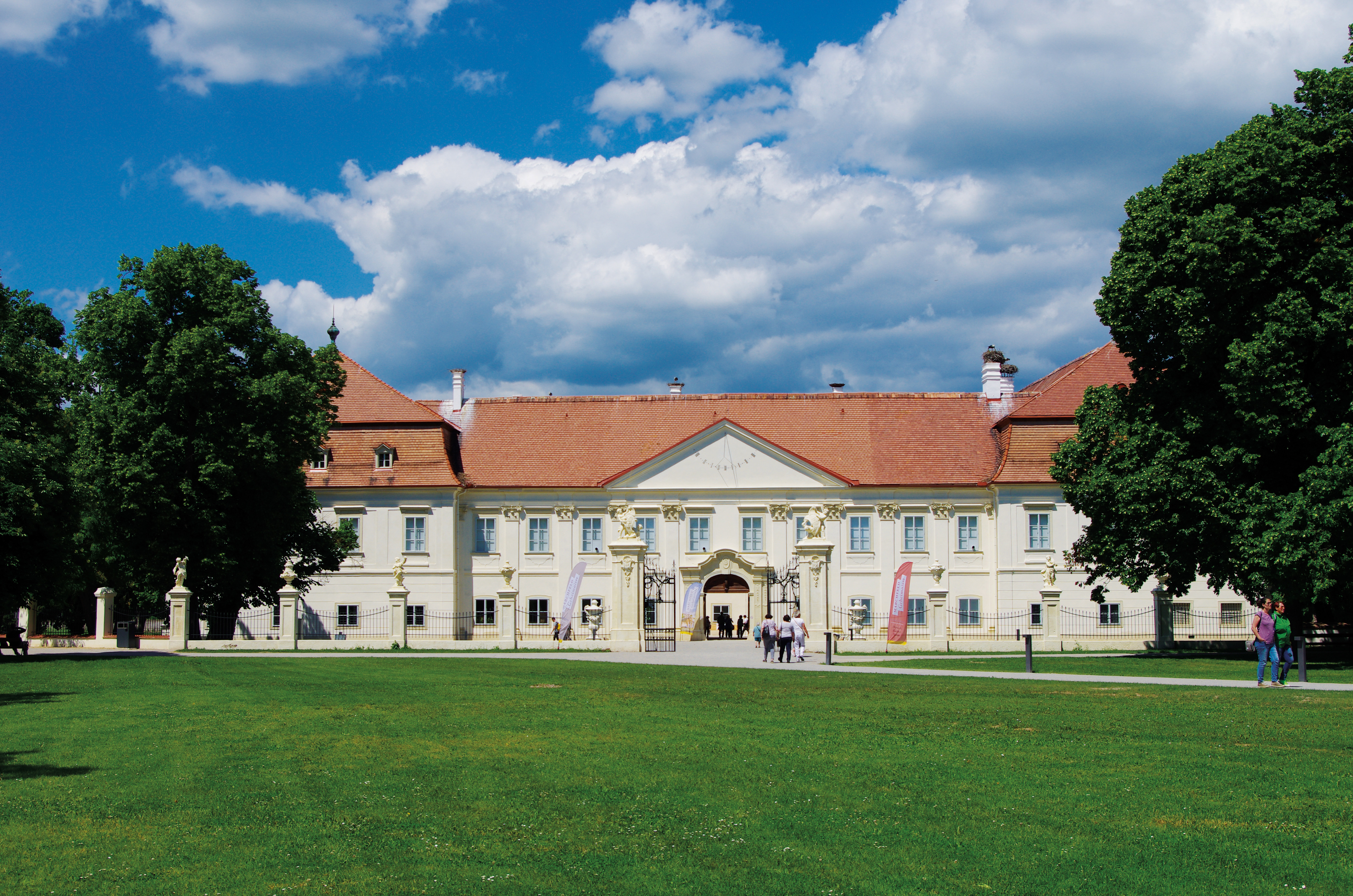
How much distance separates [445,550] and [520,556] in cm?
306

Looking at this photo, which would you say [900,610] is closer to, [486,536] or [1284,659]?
[1284,659]

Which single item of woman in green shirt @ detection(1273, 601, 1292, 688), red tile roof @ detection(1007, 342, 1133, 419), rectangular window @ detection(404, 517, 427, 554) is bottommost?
woman in green shirt @ detection(1273, 601, 1292, 688)

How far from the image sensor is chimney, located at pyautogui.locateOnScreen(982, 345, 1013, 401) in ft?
159

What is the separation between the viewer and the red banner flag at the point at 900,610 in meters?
33.5

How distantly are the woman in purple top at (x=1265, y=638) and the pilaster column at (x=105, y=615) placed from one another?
107 feet

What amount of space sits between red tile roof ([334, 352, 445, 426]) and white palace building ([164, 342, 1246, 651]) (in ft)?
0.26

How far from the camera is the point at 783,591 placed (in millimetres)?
39406

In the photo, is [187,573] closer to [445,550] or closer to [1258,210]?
[445,550]

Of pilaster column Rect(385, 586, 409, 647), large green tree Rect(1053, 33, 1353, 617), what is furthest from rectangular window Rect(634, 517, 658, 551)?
large green tree Rect(1053, 33, 1353, 617)

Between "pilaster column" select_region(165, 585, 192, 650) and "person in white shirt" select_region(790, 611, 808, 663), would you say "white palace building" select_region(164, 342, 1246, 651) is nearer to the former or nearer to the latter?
"pilaster column" select_region(165, 585, 192, 650)

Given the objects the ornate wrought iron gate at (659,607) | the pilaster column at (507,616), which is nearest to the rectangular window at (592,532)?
the ornate wrought iron gate at (659,607)

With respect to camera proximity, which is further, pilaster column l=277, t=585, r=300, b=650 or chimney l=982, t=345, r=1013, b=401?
chimney l=982, t=345, r=1013, b=401

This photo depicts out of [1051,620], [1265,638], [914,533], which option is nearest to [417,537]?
[914,533]

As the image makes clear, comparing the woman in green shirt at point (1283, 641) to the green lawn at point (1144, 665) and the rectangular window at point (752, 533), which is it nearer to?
the green lawn at point (1144, 665)
